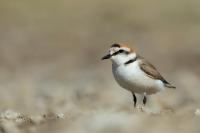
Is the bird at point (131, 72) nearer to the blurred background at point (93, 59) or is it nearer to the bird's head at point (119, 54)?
the bird's head at point (119, 54)

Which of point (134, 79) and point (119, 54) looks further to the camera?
point (119, 54)

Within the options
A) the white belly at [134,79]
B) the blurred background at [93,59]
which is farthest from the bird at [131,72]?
the blurred background at [93,59]

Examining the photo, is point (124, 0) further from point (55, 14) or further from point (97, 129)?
point (97, 129)

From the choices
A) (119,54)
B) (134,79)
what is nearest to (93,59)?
(119,54)

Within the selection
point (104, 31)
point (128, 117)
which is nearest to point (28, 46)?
point (104, 31)

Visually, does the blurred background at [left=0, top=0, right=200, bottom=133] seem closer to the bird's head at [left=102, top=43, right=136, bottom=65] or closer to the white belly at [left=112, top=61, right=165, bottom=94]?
the white belly at [left=112, top=61, right=165, bottom=94]

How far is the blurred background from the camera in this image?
12.8 m

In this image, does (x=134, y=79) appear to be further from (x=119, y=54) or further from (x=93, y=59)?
(x=93, y=59)

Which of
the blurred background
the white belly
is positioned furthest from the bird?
the blurred background

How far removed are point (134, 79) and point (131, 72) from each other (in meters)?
0.10

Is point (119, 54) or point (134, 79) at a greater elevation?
point (119, 54)

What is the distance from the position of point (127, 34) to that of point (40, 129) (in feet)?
58.8

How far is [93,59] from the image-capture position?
85.9 feet

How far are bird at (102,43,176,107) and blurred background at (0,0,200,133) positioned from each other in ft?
1.17
